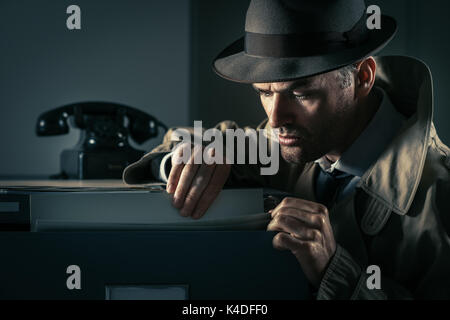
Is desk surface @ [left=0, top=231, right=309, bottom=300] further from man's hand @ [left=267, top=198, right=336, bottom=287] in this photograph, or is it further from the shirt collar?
the shirt collar

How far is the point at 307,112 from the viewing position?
27.5 inches

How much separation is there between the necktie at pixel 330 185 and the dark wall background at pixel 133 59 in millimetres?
426

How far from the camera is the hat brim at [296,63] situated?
60 centimetres

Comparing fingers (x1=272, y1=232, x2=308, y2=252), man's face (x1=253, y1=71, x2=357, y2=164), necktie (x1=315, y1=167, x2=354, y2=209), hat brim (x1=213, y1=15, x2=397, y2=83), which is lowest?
necktie (x1=315, y1=167, x2=354, y2=209)

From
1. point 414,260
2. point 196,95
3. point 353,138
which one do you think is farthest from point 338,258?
point 196,95

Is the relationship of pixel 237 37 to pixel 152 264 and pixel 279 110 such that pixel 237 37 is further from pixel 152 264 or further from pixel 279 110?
pixel 152 264

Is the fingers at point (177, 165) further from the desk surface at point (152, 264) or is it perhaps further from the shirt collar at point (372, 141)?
the shirt collar at point (372, 141)

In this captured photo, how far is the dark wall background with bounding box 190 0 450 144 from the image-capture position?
107cm

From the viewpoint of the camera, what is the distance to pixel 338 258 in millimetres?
492

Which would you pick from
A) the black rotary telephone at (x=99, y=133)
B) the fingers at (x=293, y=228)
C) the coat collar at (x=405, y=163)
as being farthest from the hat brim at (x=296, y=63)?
the black rotary telephone at (x=99, y=133)

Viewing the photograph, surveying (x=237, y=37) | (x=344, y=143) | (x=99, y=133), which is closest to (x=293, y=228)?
(x=344, y=143)

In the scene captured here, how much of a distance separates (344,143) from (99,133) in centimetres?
58

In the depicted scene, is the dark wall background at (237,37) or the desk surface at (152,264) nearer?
the desk surface at (152,264)

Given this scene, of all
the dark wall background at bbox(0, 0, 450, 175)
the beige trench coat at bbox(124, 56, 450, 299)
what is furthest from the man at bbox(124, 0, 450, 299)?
the dark wall background at bbox(0, 0, 450, 175)
